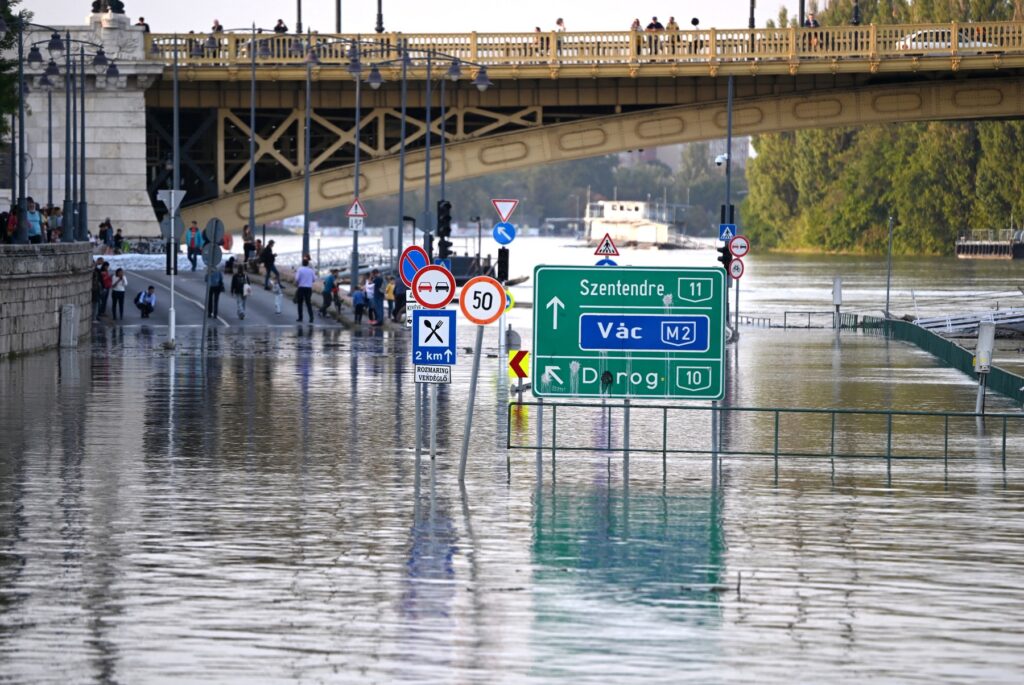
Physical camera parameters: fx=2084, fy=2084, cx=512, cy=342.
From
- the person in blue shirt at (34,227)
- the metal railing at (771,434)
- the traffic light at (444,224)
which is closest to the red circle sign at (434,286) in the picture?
the metal railing at (771,434)

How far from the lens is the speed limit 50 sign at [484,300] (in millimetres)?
21922

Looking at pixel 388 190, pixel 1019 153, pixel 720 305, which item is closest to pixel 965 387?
pixel 720 305

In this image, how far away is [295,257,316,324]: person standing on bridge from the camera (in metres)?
54.7

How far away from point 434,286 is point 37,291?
22.4m

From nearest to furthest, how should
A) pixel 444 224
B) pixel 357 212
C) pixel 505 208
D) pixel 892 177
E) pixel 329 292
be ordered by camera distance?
1. pixel 505 208
2. pixel 329 292
3. pixel 444 224
4. pixel 357 212
5. pixel 892 177

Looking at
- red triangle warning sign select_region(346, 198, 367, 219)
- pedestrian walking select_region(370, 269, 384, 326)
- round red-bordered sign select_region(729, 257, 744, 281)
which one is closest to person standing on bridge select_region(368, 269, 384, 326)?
pedestrian walking select_region(370, 269, 384, 326)

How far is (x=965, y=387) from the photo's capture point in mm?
38812

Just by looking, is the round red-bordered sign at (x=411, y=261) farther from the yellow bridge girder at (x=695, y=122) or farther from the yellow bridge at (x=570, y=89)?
the yellow bridge girder at (x=695, y=122)

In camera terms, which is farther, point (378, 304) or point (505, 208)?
point (378, 304)

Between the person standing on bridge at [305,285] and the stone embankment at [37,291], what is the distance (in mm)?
7660

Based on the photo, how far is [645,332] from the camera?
2373 cm

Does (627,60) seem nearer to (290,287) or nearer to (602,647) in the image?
A: (290,287)

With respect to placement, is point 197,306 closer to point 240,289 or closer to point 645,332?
point 240,289

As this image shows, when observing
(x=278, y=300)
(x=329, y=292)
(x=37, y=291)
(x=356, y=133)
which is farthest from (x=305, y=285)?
(x=356, y=133)
